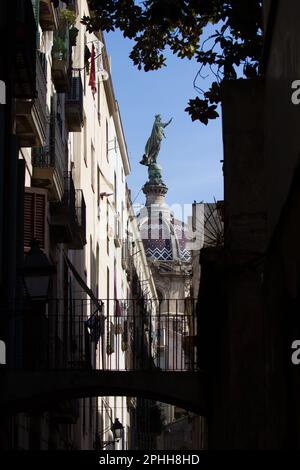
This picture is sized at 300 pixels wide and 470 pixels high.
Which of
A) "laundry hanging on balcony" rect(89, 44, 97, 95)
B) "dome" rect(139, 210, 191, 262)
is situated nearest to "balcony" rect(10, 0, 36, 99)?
"laundry hanging on balcony" rect(89, 44, 97, 95)

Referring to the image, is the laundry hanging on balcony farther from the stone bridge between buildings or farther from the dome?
the dome

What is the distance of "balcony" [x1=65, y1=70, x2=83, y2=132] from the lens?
2903cm

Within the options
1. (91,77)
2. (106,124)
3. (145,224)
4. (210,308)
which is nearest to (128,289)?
(106,124)

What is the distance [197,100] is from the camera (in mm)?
14469

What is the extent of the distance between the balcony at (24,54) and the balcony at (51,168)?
14.4ft

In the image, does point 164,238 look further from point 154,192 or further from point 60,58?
point 60,58

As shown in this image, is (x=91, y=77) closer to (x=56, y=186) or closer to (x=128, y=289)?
(x=56, y=186)

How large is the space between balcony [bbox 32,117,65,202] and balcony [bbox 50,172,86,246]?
664 mm

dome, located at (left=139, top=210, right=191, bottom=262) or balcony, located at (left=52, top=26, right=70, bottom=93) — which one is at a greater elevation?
dome, located at (left=139, top=210, right=191, bottom=262)

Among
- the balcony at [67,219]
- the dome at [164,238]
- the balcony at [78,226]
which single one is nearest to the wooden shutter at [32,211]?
the balcony at [67,219]

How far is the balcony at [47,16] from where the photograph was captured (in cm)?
2325

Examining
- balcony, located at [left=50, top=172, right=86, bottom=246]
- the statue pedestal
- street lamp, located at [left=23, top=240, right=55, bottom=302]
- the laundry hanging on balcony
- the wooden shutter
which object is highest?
the statue pedestal

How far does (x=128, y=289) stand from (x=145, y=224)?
220 ft
